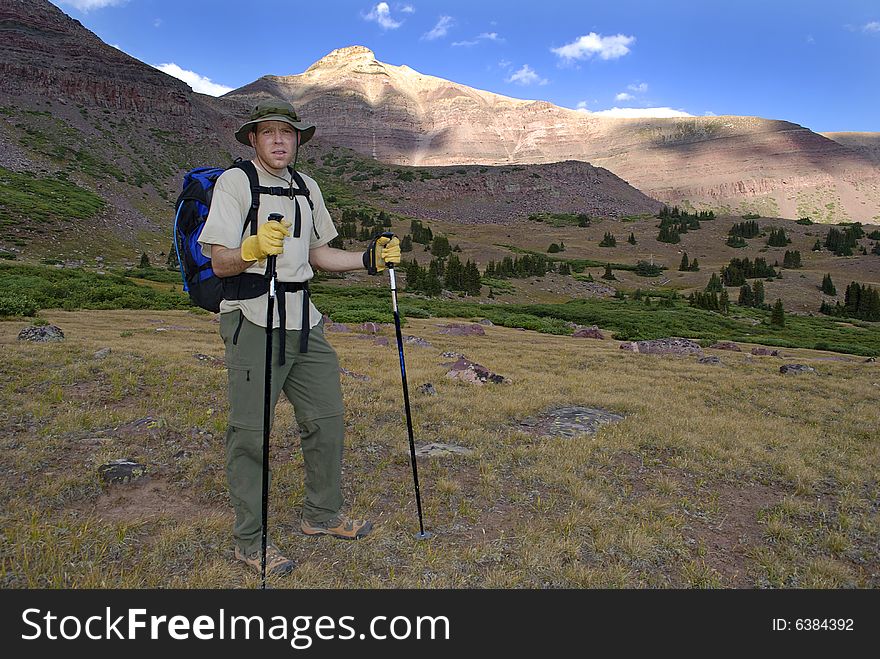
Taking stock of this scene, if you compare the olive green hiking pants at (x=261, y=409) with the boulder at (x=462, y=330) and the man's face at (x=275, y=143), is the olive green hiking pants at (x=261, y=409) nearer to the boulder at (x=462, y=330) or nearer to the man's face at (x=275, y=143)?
the man's face at (x=275, y=143)

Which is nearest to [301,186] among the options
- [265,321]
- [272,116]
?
[272,116]

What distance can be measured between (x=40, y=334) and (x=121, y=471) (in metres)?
8.88

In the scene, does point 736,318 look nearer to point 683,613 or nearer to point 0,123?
point 683,613

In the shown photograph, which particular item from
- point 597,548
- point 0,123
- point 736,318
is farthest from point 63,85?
point 597,548

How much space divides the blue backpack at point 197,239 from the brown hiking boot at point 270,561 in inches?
76.1

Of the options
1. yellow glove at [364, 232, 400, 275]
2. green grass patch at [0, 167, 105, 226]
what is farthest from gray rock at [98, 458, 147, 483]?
green grass patch at [0, 167, 105, 226]

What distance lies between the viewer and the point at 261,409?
3.77m

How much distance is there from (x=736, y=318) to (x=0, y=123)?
90.3 meters

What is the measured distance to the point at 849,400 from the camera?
11.1m

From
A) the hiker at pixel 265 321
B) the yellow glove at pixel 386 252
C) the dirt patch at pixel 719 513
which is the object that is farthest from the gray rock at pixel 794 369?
the hiker at pixel 265 321

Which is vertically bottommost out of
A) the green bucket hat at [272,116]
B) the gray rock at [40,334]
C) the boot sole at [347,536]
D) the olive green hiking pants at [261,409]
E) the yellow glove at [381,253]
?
the boot sole at [347,536]

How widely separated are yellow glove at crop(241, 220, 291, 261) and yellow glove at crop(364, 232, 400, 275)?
1021 millimetres

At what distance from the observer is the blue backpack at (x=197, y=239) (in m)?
3.74

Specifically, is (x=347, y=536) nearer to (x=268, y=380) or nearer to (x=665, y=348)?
(x=268, y=380)
